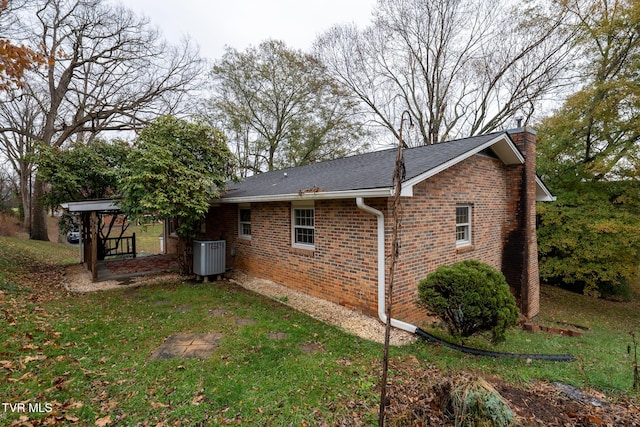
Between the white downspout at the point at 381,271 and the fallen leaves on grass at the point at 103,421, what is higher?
the white downspout at the point at 381,271

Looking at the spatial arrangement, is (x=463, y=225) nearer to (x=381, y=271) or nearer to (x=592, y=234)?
(x=381, y=271)

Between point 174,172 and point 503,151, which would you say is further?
point 503,151

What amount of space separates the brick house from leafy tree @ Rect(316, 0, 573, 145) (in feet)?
21.3

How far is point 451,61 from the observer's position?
17156 mm

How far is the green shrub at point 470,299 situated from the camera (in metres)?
4.46

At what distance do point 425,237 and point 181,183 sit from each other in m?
6.35

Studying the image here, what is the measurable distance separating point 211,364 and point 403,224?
416 cm

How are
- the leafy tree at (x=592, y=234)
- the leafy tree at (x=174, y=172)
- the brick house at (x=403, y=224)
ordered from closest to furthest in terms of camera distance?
the brick house at (x=403, y=224)
the leafy tree at (x=174, y=172)
the leafy tree at (x=592, y=234)

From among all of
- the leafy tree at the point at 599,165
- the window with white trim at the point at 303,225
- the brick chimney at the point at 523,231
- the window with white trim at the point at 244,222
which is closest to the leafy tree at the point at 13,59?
the window with white trim at the point at 244,222

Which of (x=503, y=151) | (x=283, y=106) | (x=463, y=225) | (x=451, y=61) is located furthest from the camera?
(x=283, y=106)

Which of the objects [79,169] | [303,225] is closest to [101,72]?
[79,169]

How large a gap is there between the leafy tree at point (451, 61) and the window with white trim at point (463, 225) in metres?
7.36

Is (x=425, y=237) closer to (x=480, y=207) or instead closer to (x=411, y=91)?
(x=480, y=207)

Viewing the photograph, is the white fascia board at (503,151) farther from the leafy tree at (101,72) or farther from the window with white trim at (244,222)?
the leafy tree at (101,72)
